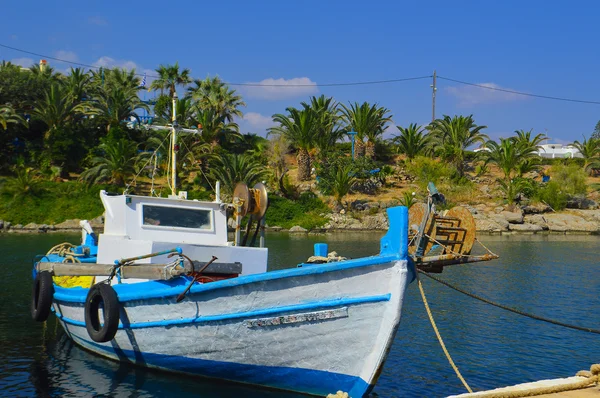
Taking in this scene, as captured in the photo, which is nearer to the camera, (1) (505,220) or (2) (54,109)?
(1) (505,220)

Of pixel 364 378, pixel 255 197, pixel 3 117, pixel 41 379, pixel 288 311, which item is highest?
pixel 3 117

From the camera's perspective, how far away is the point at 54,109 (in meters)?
50.6

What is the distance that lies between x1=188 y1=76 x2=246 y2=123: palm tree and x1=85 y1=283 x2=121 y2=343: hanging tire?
46710 mm

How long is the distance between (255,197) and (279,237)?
30.0 m

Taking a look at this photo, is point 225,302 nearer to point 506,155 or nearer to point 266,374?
point 266,374

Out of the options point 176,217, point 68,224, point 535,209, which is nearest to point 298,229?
point 68,224

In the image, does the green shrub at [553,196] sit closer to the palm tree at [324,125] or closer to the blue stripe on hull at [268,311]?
the palm tree at [324,125]

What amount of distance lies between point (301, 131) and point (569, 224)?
2418cm

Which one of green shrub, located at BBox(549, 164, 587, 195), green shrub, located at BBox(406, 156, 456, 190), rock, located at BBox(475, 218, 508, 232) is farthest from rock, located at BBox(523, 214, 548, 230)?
green shrub, located at BBox(406, 156, 456, 190)

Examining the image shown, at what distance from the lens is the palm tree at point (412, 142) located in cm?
6225

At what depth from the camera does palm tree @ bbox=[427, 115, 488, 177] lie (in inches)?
2350

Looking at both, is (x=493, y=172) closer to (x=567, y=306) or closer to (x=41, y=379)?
(x=567, y=306)

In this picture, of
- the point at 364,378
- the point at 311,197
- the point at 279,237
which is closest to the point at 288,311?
the point at 364,378

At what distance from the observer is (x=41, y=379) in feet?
36.0
